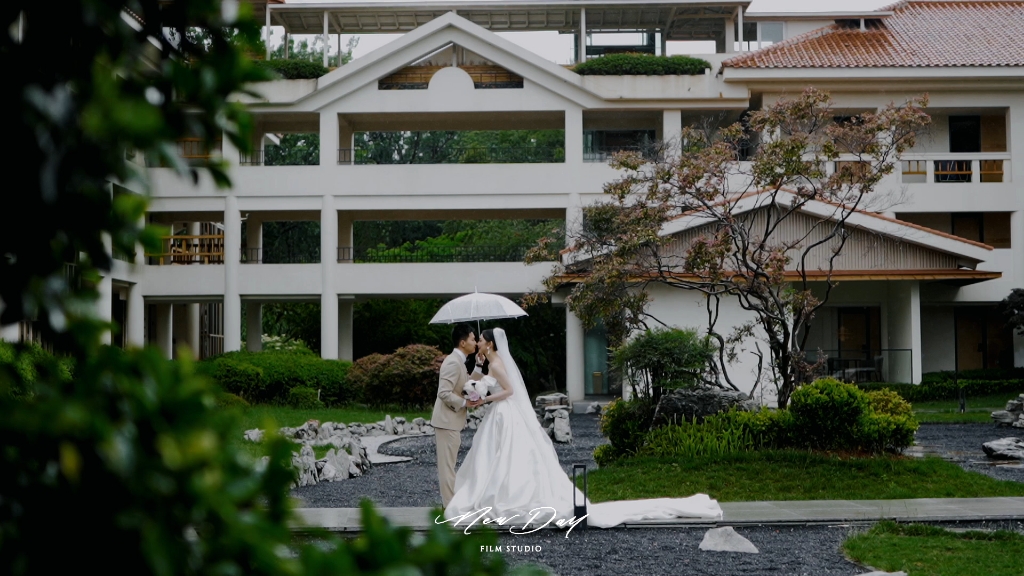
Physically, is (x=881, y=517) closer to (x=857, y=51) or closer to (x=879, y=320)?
(x=879, y=320)

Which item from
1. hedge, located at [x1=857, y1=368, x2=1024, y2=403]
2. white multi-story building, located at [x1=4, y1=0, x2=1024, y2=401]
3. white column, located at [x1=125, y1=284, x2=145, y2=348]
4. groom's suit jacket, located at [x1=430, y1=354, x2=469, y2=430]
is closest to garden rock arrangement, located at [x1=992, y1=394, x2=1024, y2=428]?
hedge, located at [x1=857, y1=368, x2=1024, y2=403]

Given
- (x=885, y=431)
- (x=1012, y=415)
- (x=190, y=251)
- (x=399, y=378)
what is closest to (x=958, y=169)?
(x=1012, y=415)

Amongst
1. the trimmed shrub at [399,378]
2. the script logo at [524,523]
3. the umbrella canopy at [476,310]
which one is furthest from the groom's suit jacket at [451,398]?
the trimmed shrub at [399,378]

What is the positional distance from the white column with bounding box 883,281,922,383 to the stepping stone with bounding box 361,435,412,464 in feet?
45.5

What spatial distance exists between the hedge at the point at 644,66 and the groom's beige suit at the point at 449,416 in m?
21.3

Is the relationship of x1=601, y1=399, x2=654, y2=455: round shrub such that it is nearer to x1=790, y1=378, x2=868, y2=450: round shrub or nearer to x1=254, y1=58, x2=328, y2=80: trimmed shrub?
x1=790, y1=378, x2=868, y2=450: round shrub

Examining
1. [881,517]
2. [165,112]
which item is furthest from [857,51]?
[165,112]

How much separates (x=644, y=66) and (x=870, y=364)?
34.9ft

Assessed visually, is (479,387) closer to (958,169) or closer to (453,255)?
(453,255)

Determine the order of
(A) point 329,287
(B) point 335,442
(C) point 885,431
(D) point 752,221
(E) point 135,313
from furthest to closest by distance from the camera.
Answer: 1. (A) point 329,287
2. (E) point 135,313
3. (B) point 335,442
4. (D) point 752,221
5. (C) point 885,431

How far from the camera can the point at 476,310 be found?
51.7 feet

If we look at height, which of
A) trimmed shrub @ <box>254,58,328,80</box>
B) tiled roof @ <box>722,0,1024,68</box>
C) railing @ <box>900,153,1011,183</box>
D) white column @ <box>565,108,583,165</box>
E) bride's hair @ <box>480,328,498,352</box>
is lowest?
bride's hair @ <box>480,328,498,352</box>

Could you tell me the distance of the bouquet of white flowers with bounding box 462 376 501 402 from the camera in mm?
10616

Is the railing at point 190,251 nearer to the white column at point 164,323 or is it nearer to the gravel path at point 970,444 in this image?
the white column at point 164,323
